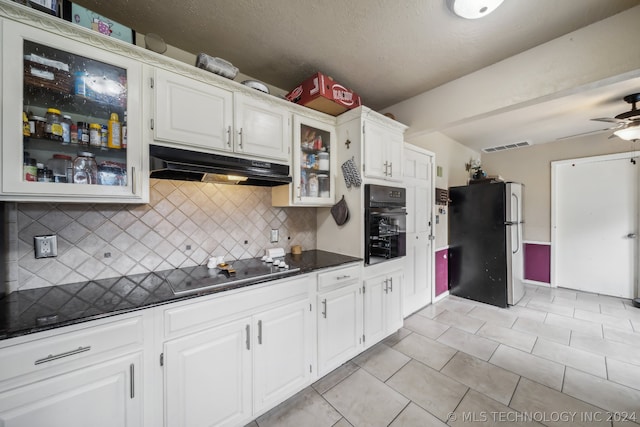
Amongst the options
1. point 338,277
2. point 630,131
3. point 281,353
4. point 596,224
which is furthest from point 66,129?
point 596,224

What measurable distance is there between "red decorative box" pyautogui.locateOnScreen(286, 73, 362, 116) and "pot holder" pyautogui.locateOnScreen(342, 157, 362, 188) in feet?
1.65

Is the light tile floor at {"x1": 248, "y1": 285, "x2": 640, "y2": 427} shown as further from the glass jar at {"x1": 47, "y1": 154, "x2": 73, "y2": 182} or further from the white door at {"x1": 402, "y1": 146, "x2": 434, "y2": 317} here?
the glass jar at {"x1": 47, "y1": 154, "x2": 73, "y2": 182}

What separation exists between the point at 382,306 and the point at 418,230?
1.31m

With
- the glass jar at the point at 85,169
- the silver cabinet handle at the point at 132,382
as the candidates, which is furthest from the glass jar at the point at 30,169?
the silver cabinet handle at the point at 132,382

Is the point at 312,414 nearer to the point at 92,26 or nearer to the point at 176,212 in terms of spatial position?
the point at 176,212

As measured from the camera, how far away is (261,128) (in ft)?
5.93

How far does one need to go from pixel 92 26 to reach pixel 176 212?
1120mm

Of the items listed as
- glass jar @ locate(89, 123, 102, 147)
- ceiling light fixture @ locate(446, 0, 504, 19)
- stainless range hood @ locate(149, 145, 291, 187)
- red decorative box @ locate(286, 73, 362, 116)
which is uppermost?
ceiling light fixture @ locate(446, 0, 504, 19)

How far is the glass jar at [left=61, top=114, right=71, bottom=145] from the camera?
4.02 feet

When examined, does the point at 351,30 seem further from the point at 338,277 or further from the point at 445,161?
the point at 445,161

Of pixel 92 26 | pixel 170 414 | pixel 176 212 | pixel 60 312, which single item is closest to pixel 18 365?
pixel 60 312

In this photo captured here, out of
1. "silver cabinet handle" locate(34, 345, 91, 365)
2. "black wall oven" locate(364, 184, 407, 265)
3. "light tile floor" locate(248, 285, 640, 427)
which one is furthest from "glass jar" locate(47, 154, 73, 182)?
"black wall oven" locate(364, 184, 407, 265)

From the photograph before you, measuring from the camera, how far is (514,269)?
3346 mm

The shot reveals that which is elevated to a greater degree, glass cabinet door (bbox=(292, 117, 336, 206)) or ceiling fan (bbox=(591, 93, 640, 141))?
ceiling fan (bbox=(591, 93, 640, 141))
